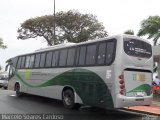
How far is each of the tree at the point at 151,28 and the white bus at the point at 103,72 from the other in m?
17.1

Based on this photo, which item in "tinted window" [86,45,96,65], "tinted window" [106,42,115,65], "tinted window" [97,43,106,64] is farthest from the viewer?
"tinted window" [86,45,96,65]

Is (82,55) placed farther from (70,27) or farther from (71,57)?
(70,27)

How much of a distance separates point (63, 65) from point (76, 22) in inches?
1073

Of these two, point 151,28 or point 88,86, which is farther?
point 151,28

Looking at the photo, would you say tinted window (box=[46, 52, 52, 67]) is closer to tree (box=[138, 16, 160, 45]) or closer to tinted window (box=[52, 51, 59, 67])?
tinted window (box=[52, 51, 59, 67])

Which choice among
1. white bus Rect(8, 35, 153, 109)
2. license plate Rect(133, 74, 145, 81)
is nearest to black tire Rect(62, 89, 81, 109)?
white bus Rect(8, 35, 153, 109)

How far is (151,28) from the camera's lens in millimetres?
31656

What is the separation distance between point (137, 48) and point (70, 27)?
3002cm

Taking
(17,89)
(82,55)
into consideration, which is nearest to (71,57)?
(82,55)

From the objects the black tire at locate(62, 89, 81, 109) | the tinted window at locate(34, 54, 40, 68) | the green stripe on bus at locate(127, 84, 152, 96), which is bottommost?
the black tire at locate(62, 89, 81, 109)

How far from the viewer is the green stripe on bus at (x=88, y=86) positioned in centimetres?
1246

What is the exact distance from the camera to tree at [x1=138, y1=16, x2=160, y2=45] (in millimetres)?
31281

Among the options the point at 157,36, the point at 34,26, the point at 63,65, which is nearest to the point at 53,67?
the point at 63,65

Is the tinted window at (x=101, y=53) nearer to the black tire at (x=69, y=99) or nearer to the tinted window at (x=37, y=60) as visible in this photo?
the black tire at (x=69, y=99)
